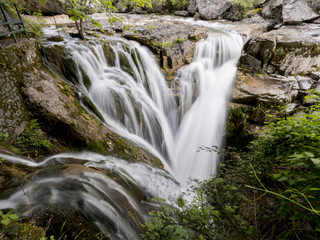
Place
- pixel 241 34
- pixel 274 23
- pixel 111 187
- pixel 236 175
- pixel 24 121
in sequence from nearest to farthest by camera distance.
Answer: pixel 236 175, pixel 111 187, pixel 24 121, pixel 241 34, pixel 274 23

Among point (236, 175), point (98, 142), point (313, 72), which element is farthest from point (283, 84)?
point (98, 142)

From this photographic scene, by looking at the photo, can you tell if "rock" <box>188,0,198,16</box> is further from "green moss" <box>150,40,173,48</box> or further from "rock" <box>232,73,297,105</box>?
"rock" <box>232,73,297,105</box>

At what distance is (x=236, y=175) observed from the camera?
2.49 meters

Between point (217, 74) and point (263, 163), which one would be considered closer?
point (263, 163)

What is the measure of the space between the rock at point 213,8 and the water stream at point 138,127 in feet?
26.2

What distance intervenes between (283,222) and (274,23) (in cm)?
1608

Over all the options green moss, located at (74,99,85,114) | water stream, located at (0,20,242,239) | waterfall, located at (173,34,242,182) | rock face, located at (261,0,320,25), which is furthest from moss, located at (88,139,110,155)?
rock face, located at (261,0,320,25)

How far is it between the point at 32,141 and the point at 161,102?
4.75 m

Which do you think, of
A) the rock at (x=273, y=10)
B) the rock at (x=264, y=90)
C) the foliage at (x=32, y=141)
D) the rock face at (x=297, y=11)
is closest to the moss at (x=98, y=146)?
the foliage at (x=32, y=141)

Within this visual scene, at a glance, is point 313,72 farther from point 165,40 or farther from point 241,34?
point 165,40

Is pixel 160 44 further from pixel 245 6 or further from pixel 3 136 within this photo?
pixel 245 6

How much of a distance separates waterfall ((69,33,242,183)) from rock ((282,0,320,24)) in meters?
7.22

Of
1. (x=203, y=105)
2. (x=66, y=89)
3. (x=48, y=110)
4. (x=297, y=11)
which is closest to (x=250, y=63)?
(x=203, y=105)

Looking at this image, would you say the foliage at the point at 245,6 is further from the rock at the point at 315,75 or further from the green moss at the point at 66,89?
the green moss at the point at 66,89
